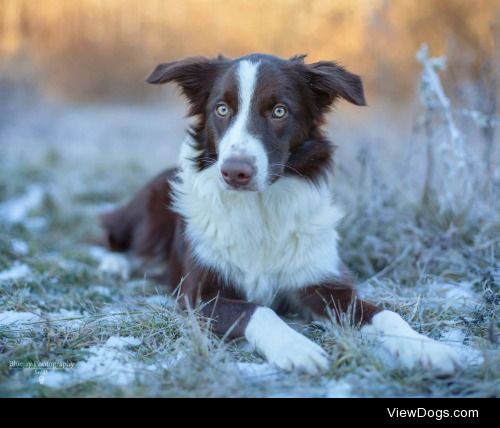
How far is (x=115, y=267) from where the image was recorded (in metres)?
5.07

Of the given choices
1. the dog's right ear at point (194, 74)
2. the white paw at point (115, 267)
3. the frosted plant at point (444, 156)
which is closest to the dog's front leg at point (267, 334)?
the dog's right ear at point (194, 74)

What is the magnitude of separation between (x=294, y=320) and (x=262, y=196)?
0.80m

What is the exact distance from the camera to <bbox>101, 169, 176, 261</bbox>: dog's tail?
5000 millimetres

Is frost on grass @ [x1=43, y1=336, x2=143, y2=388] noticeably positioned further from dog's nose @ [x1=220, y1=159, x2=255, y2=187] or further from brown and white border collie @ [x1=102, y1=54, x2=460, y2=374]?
dog's nose @ [x1=220, y1=159, x2=255, y2=187]

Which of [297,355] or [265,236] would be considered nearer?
[297,355]

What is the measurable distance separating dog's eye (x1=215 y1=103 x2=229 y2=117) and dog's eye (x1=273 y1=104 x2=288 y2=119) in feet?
0.94

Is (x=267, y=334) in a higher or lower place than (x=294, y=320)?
higher

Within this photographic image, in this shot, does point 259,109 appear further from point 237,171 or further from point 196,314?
point 196,314

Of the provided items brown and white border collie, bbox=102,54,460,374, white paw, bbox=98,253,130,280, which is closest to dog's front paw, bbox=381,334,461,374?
brown and white border collie, bbox=102,54,460,374

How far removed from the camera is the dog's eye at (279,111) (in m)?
3.46

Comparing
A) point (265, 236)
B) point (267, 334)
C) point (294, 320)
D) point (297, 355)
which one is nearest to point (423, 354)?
point (297, 355)

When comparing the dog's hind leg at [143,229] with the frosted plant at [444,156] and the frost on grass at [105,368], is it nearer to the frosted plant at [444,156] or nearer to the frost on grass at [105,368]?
the frost on grass at [105,368]

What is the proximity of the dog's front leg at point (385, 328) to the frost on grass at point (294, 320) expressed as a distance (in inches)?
3.1

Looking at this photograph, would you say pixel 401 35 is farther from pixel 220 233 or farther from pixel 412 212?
pixel 220 233
